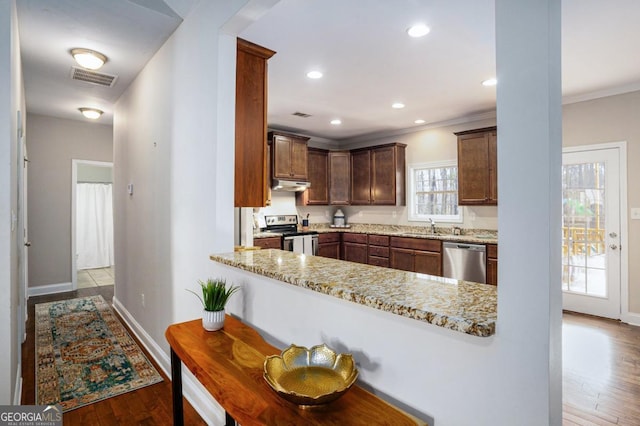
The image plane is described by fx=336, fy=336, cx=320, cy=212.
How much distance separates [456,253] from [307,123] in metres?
2.99

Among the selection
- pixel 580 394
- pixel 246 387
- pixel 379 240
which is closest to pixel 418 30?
Answer: pixel 246 387

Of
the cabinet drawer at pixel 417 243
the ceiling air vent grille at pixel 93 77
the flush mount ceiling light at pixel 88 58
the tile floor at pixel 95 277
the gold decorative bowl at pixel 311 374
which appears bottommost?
the tile floor at pixel 95 277

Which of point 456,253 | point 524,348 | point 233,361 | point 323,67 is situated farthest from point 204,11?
point 456,253

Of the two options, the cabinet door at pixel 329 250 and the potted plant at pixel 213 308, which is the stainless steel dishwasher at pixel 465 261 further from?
the potted plant at pixel 213 308

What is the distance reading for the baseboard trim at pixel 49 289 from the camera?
4945mm

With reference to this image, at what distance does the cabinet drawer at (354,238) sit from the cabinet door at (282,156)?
1503 millimetres

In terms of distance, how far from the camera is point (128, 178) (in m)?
3.74

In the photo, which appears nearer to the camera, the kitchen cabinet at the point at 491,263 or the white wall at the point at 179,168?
the white wall at the point at 179,168

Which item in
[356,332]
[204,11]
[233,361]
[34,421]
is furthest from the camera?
[204,11]

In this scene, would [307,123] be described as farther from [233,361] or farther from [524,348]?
[524,348]

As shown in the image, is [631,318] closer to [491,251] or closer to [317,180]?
[491,251]

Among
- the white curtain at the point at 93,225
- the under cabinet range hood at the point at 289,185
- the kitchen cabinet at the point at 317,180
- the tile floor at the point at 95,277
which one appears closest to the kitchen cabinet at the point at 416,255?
the kitchen cabinet at the point at 317,180

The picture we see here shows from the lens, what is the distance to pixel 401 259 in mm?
5266

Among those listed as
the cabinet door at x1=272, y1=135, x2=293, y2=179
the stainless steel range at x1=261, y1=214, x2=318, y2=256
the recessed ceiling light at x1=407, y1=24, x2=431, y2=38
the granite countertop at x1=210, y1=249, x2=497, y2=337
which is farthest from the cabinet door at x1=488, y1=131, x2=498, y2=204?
the granite countertop at x1=210, y1=249, x2=497, y2=337
